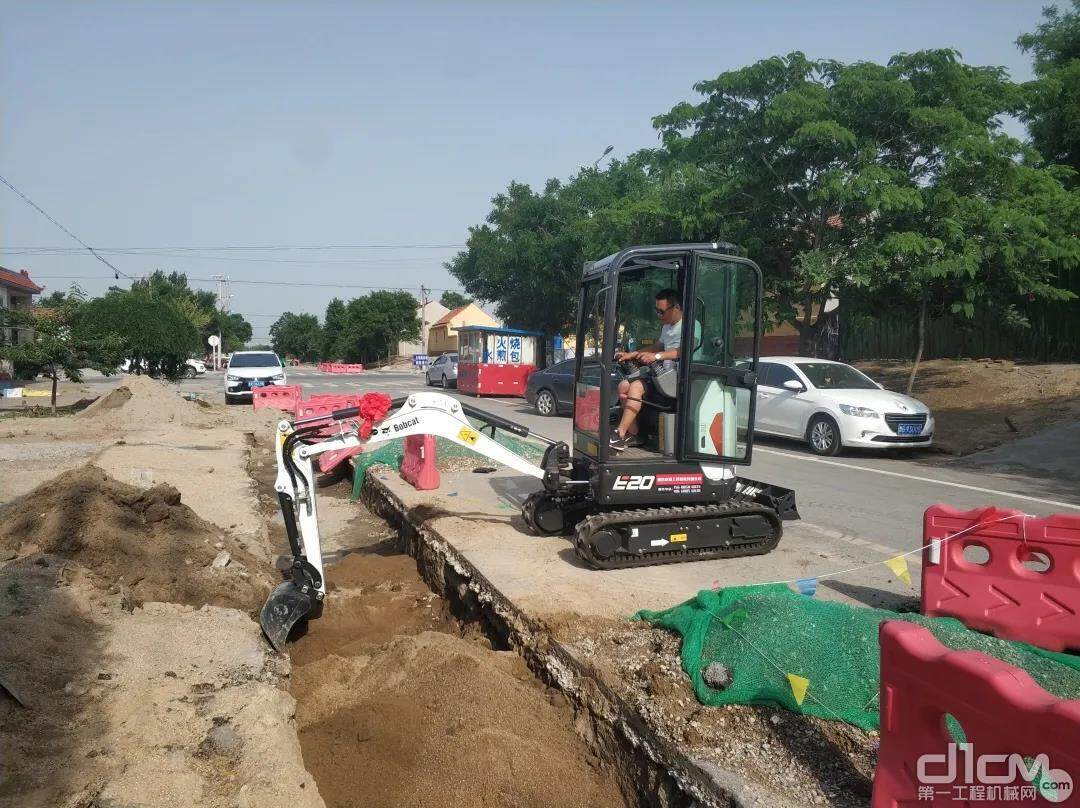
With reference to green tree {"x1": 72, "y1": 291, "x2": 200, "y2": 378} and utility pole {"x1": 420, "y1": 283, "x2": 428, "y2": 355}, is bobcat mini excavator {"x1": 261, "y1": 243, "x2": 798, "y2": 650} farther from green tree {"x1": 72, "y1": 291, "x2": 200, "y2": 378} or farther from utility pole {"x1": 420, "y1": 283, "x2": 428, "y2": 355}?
utility pole {"x1": 420, "y1": 283, "x2": 428, "y2": 355}

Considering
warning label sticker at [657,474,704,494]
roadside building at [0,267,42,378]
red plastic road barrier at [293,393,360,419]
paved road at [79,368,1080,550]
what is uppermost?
roadside building at [0,267,42,378]

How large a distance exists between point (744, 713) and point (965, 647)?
119 centimetres

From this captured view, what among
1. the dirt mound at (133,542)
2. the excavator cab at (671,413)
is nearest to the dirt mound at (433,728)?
the dirt mound at (133,542)

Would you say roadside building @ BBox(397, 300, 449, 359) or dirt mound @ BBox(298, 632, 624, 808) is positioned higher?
roadside building @ BBox(397, 300, 449, 359)

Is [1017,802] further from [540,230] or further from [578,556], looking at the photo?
[540,230]

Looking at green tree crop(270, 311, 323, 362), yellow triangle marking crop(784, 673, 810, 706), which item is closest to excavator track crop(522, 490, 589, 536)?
yellow triangle marking crop(784, 673, 810, 706)

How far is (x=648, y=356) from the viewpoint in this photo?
6266mm

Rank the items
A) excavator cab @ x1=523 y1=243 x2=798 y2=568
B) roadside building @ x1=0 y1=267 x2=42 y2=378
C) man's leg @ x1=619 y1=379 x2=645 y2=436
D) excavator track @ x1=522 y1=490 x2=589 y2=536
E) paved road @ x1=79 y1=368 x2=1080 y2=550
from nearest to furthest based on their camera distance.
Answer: excavator cab @ x1=523 y1=243 x2=798 y2=568 < man's leg @ x1=619 y1=379 x2=645 y2=436 < excavator track @ x1=522 y1=490 x2=589 y2=536 < paved road @ x1=79 y1=368 x2=1080 y2=550 < roadside building @ x1=0 y1=267 x2=42 y2=378

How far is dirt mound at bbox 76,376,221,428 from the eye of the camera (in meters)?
18.4

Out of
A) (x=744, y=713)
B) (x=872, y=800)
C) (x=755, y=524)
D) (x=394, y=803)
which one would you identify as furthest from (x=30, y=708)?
(x=755, y=524)

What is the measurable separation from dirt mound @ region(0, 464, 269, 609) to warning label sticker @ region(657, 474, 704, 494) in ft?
10.4

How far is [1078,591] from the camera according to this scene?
14.0 feet

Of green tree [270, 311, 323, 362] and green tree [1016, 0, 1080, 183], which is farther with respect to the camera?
green tree [270, 311, 323, 362]

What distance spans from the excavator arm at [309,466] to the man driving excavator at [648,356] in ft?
3.68
